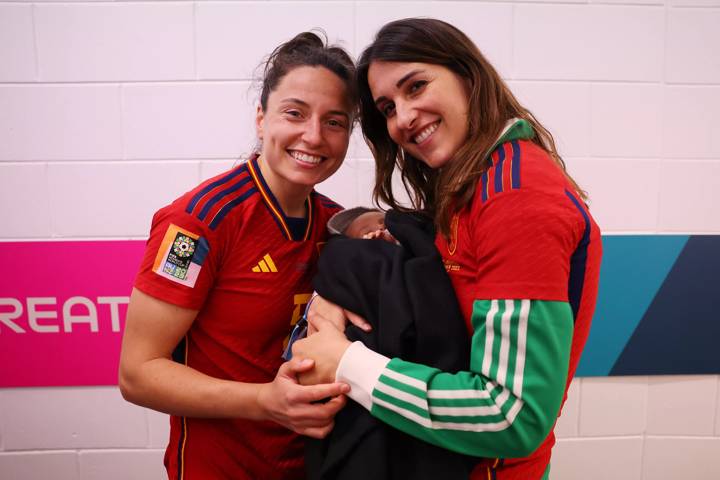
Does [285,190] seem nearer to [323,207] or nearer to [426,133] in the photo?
[323,207]

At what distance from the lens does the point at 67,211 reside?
1.46 m

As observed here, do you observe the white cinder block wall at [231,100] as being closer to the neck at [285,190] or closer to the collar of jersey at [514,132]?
the neck at [285,190]

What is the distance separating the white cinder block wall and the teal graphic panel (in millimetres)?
74

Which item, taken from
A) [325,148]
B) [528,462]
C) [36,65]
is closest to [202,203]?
[325,148]

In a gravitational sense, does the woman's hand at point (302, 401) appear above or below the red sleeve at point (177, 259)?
below

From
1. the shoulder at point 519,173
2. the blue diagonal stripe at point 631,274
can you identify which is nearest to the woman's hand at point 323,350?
the shoulder at point 519,173

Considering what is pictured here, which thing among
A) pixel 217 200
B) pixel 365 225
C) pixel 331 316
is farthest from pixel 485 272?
pixel 217 200

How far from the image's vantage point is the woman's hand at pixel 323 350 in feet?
2.47

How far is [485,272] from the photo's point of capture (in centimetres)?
66

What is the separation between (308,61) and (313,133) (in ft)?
0.55

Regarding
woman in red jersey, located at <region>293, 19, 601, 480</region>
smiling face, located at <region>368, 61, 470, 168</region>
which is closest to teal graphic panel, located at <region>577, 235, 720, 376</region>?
woman in red jersey, located at <region>293, 19, 601, 480</region>

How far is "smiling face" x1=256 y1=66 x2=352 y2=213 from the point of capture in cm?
96

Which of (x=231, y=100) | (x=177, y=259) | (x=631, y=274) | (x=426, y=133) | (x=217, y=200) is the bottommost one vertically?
(x=631, y=274)

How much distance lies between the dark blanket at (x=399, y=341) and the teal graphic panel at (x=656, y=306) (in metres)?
1.02
